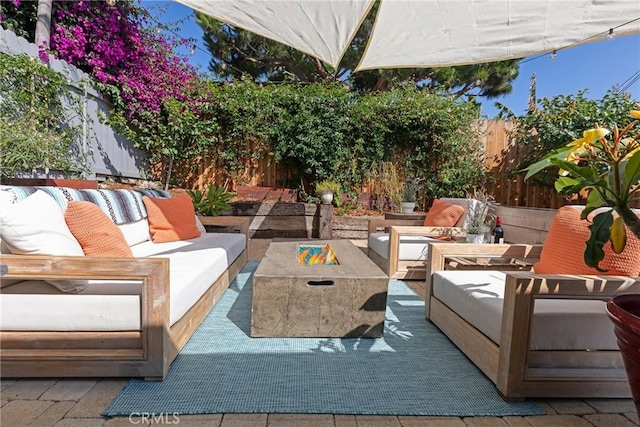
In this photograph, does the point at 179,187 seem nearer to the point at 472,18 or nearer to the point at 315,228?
the point at 315,228

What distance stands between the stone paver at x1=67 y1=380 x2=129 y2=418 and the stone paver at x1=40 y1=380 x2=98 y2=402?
0.03 metres

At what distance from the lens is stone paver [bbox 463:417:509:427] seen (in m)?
1.25

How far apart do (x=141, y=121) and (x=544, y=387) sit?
629 centimetres

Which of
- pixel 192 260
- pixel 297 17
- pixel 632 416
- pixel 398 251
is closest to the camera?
pixel 632 416

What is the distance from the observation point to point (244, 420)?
48.5 inches

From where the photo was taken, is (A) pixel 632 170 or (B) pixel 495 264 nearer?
(A) pixel 632 170

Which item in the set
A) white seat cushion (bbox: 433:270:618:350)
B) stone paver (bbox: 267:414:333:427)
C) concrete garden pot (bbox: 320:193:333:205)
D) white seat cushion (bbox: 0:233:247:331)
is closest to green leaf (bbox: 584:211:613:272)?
white seat cushion (bbox: 433:270:618:350)

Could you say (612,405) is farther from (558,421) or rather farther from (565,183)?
(565,183)

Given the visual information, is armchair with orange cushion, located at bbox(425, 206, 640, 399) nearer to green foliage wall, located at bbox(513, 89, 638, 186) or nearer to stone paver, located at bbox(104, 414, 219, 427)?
stone paver, located at bbox(104, 414, 219, 427)

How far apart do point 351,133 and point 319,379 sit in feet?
16.3

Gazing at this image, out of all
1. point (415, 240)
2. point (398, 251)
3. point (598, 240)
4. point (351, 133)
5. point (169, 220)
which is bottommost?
point (398, 251)

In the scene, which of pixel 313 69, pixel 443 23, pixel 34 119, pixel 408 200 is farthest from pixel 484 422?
pixel 313 69

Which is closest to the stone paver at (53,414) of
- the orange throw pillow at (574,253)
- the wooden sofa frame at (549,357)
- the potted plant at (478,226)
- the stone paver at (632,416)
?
the wooden sofa frame at (549,357)

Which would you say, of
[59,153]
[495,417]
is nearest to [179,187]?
[59,153]
